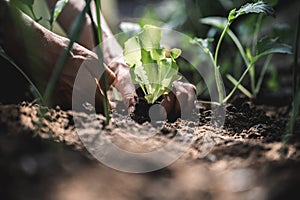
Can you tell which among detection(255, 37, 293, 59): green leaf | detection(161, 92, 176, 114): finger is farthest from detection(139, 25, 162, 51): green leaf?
detection(255, 37, 293, 59): green leaf

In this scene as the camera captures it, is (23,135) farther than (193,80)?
No

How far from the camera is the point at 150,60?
2.43ft

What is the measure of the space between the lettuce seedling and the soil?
0.08 meters

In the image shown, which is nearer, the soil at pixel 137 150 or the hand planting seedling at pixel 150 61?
the soil at pixel 137 150

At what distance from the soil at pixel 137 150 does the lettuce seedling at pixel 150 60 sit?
0.27 feet

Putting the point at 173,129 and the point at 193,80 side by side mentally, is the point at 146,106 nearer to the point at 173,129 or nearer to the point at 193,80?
the point at 173,129

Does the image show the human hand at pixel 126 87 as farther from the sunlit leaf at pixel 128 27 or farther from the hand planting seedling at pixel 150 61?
the sunlit leaf at pixel 128 27

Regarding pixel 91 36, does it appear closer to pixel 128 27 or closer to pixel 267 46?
pixel 128 27

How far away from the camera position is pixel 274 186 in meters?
0.47

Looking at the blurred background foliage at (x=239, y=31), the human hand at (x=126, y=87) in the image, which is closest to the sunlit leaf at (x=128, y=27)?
the blurred background foliage at (x=239, y=31)

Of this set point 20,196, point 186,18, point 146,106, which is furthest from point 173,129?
point 186,18

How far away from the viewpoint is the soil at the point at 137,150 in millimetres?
456

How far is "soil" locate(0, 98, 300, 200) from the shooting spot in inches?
17.9

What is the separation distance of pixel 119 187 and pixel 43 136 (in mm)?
187
